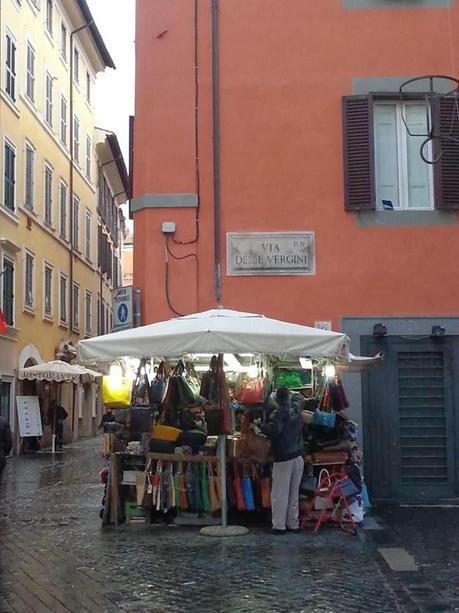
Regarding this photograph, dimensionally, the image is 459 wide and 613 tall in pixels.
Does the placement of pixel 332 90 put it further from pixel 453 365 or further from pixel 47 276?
pixel 47 276

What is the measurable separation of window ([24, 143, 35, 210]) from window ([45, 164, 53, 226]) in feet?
6.29

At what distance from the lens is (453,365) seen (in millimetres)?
12227

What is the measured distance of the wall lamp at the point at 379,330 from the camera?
1212 centimetres

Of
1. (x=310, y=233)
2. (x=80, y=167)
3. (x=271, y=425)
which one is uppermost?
(x=80, y=167)

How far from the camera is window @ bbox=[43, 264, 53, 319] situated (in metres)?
28.6

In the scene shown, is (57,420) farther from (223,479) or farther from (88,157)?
(223,479)

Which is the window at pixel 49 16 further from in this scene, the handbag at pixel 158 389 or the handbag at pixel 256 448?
the handbag at pixel 256 448

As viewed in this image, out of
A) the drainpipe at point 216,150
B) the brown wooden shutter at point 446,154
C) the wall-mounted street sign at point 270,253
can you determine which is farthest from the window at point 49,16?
the brown wooden shutter at point 446,154

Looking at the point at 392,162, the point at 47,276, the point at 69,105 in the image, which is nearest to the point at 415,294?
the point at 392,162

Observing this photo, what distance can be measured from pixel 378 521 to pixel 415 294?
3275 mm

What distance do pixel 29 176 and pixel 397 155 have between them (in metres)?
16.2

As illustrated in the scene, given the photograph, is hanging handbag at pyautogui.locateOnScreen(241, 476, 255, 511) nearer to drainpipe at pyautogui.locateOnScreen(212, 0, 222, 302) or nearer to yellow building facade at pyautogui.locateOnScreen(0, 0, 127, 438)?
drainpipe at pyautogui.locateOnScreen(212, 0, 222, 302)

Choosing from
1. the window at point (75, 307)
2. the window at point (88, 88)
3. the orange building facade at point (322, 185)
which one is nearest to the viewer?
the orange building facade at point (322, 185)

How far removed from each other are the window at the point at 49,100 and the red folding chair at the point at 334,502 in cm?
2155
